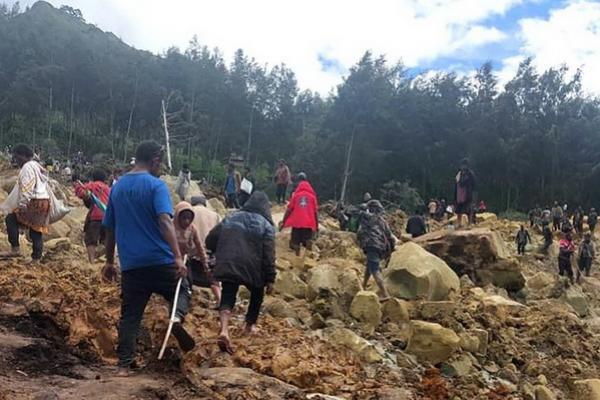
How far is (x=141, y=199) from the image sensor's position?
4.22 meters

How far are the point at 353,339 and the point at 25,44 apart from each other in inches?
2267

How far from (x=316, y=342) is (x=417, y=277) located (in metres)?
3.51

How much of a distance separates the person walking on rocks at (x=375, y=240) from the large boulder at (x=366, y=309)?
109 cm

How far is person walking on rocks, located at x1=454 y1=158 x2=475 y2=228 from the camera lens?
1237 cm

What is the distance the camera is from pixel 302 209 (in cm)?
1038

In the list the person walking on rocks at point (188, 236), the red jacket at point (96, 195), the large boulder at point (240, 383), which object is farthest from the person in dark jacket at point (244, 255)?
the red jacket at point (96, 195)

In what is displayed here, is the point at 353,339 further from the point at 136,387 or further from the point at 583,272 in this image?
the point at 583,272

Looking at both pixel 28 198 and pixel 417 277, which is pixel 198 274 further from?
pixel 417 277

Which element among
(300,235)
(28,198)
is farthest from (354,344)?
(300,235)

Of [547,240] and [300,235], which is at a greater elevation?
[547,240]

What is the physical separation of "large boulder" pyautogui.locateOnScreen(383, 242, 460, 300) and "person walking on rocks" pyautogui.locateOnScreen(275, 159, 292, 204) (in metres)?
8.02

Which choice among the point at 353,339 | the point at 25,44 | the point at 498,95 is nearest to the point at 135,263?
the point at 353,339

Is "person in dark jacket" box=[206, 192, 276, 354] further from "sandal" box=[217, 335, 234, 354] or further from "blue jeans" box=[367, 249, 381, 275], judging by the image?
"blue jeans" box=[367, 249, 381, 275]

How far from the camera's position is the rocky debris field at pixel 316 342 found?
4.18 m
